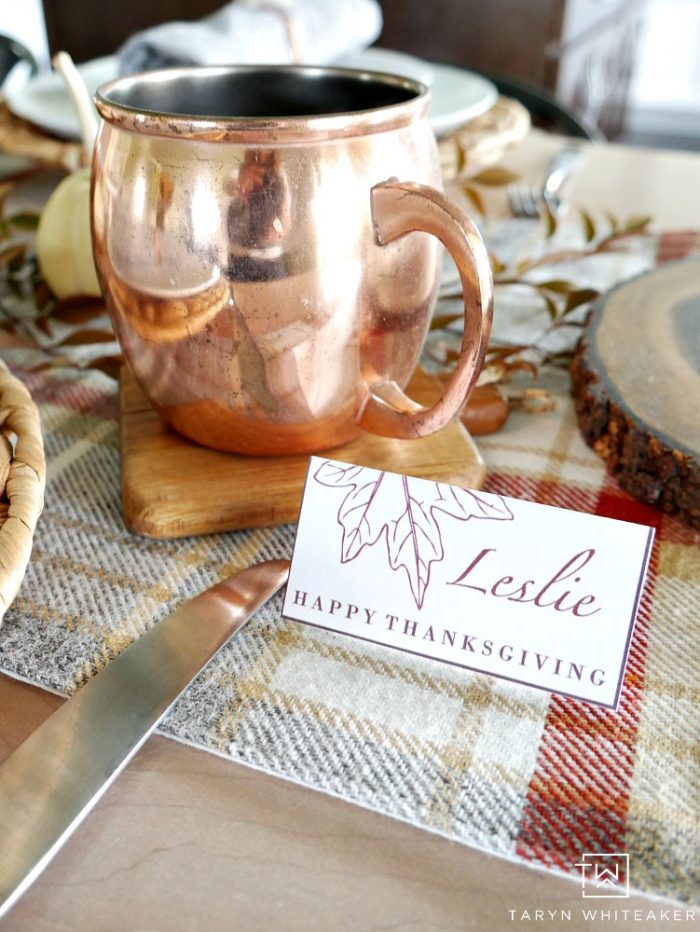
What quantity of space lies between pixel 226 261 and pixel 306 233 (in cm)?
3

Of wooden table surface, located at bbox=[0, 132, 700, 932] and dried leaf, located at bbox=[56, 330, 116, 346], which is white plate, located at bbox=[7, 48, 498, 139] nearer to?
dried leaf, located at bbox=[56, 330, 116, 346]

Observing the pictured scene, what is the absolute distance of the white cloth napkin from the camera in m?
0.62

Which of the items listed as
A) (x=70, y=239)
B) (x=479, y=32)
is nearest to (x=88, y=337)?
(x=70, y=239)

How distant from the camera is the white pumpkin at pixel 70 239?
1.53 feet

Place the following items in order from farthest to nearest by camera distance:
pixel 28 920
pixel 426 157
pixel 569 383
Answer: pixel 569 383
pixel 426 157
pixel 28 920

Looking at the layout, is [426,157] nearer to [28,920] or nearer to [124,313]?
[124,313]

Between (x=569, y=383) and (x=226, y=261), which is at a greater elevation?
(x=226, y=261)

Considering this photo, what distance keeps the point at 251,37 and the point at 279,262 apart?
1.56 ft

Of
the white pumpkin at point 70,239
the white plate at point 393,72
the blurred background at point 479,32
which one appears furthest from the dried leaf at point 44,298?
the blurred background at point 479,32

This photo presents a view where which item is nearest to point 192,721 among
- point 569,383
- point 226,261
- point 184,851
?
point 184,851

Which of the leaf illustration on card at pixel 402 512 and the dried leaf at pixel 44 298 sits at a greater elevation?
the leaf illustration on card at pixel 402 512

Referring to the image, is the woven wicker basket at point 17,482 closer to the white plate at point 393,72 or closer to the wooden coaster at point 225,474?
the wooden coaster at point 225,474

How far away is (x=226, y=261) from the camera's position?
271 mm

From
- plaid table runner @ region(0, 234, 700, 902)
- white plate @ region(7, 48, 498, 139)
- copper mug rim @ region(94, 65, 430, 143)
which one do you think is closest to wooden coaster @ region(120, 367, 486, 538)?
plaid table runner @ region(0, 234, 700, 902)
